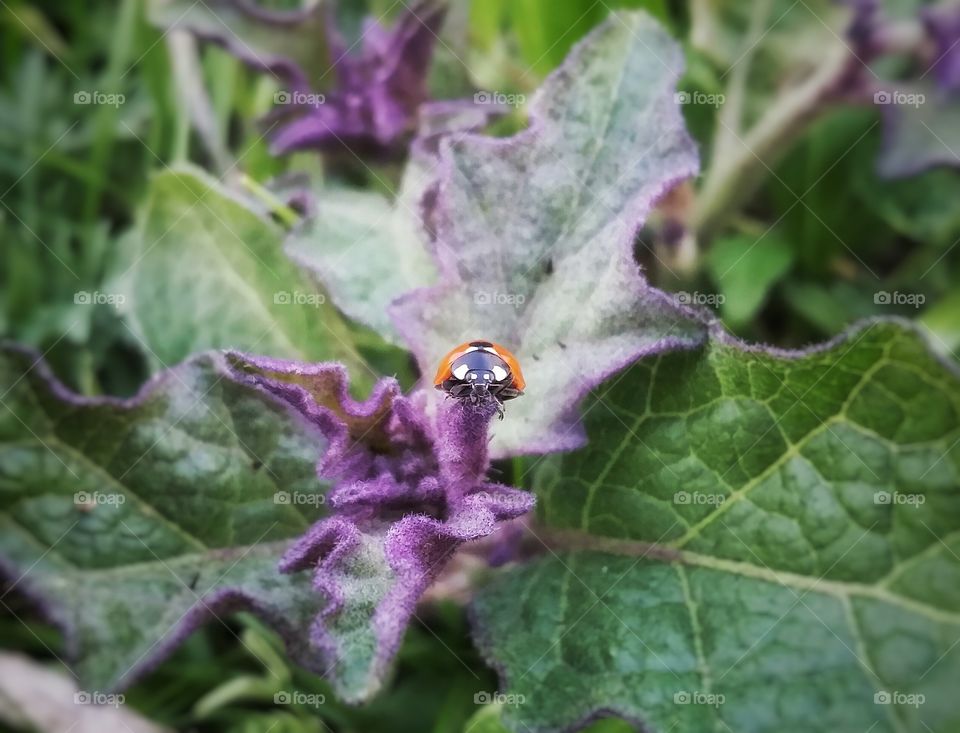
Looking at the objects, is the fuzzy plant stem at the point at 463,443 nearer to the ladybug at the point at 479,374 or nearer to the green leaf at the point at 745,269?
the ladybug at the point at 479,374

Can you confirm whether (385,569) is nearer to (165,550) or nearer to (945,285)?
(165,550)

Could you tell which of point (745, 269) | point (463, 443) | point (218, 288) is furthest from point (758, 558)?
point (218, 288)

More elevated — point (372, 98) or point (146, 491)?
point (372, 98)

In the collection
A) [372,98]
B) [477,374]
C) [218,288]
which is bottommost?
[477,374]

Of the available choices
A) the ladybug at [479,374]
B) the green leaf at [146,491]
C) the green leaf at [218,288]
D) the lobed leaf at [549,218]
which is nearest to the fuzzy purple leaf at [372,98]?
the green leaf at [218,288]

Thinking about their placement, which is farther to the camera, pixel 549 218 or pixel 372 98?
pixel 372 98

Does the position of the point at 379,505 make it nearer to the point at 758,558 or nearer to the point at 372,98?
the point at 758,558

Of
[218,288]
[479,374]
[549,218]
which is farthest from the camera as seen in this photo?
[218,288]
